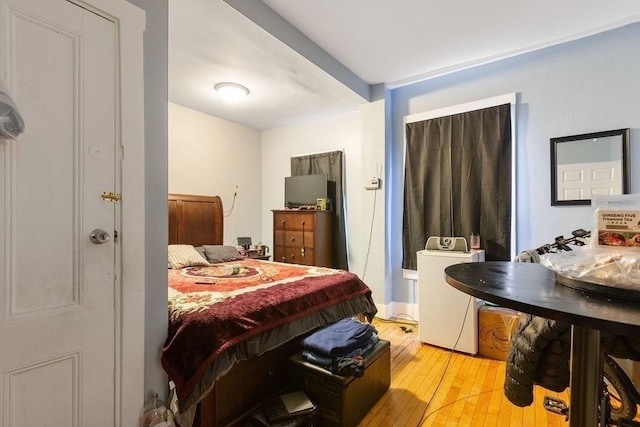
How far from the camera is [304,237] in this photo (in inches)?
160

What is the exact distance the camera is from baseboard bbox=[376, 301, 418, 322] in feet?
11.6

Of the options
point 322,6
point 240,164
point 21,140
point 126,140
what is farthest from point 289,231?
point 21,140

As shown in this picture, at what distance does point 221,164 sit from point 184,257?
1800mm

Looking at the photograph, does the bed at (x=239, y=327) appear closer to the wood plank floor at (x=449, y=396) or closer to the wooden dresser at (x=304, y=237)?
the wood plank floor at (x=449, y=396)

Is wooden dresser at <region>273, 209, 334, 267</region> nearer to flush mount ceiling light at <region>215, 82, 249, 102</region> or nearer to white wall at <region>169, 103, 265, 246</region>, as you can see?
white wall at <region>169, 103, 265, 246</region>

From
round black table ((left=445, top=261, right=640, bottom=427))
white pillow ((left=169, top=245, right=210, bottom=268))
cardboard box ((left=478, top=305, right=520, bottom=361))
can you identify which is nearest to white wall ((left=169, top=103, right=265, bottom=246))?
white pillow ((left=169, top=245, right=210, bottom=268))

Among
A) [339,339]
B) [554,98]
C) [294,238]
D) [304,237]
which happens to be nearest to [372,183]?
[304,237]

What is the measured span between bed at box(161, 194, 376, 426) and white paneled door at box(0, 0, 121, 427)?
1.02ft

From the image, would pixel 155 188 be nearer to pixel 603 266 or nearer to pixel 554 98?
pixel 603 266

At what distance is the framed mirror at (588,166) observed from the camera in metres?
2.47

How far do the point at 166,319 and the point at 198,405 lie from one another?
0.46 metres

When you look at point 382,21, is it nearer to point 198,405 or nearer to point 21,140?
point 21,140

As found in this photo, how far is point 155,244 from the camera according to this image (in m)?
1.47

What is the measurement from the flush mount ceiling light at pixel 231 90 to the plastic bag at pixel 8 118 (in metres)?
2.51
